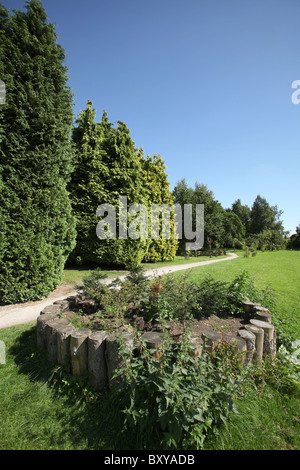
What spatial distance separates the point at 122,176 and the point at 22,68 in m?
4.56

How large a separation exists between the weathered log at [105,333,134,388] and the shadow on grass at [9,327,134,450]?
16 cm

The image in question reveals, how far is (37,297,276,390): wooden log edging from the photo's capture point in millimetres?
2113

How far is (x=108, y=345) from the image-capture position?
2160 mm

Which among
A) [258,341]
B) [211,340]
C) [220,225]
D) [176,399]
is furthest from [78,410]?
[220,225]

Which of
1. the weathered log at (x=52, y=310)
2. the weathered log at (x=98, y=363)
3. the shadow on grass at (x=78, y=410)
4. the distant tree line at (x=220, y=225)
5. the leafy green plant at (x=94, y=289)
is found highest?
the distant tree line at (x=220, y=225)

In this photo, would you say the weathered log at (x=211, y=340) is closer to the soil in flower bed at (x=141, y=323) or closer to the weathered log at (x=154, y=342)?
the soil in flower bed at (x=141, y=323)

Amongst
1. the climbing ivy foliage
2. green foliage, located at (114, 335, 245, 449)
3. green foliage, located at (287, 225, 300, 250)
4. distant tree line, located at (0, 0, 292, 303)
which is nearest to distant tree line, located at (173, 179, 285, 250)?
green foliage, located at (287, 225, 300, 250)

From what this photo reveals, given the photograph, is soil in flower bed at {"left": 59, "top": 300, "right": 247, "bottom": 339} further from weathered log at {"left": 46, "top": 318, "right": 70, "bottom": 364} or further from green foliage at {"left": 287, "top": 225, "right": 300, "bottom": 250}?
green foliage at {"left": 287, "top": 225, "right": 300, "bottom": 250}

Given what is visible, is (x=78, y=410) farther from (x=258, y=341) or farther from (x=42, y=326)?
(x=258, y=341)

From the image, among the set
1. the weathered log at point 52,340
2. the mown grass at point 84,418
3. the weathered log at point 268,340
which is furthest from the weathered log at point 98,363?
the weathered log at point 268,340

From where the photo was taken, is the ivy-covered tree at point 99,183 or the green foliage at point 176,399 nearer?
the green foliage at point 176,399

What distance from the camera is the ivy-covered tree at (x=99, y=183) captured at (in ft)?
28.2

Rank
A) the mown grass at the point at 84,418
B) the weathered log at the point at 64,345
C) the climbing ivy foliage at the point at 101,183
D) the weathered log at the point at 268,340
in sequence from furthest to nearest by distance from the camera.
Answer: the climbing ivy foliage at the point at 101,183, the weathered log at the point at 268,340, the weathered log at the point at 64,345, the mown grass at the point at 84,418

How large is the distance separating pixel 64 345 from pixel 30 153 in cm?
457
